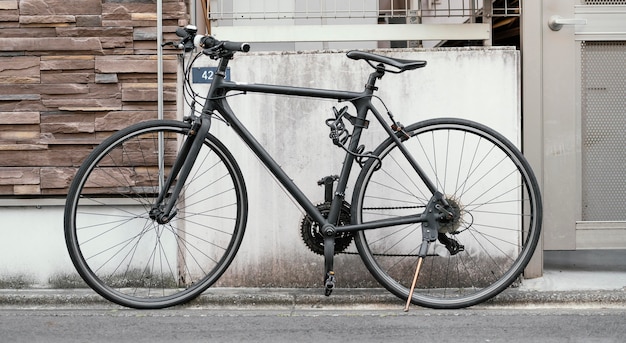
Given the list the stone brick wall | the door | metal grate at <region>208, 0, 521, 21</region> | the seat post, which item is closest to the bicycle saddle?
the seat post

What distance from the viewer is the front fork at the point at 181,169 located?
513 cm

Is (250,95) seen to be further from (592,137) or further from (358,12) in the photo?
(592,137)

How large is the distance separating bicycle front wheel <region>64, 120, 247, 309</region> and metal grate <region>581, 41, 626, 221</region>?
2.14 meters

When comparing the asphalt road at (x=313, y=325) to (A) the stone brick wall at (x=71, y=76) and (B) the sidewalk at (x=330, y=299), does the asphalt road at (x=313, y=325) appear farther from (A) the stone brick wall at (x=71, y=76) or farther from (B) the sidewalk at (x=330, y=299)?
(A) the stone brick wall at (x=71, y=76)

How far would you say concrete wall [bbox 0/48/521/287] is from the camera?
5.62 meters

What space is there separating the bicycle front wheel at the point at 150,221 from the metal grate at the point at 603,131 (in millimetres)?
2136

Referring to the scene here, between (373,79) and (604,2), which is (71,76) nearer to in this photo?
(373,79)

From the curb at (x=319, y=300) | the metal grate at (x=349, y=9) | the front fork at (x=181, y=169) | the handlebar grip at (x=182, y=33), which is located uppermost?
the metal grate at (x=349, y=9)

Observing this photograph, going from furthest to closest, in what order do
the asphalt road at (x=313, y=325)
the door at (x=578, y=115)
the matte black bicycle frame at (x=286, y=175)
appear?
the door at (x=578, y=115) → the matte black bicycle frame at (x=286, y=175) → the asphalt road at (x=313, y=325)

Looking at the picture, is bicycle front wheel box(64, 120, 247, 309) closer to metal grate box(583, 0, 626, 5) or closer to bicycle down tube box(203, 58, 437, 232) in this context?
bicycle down tube box(203, 58, 437, 232)

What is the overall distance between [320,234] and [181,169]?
846 millimetres

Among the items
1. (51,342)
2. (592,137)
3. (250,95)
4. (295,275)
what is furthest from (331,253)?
(592,137)

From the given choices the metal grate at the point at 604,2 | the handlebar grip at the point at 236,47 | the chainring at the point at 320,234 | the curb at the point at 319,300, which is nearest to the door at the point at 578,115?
the metal grate at the point at 604,2

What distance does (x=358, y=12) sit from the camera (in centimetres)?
593
